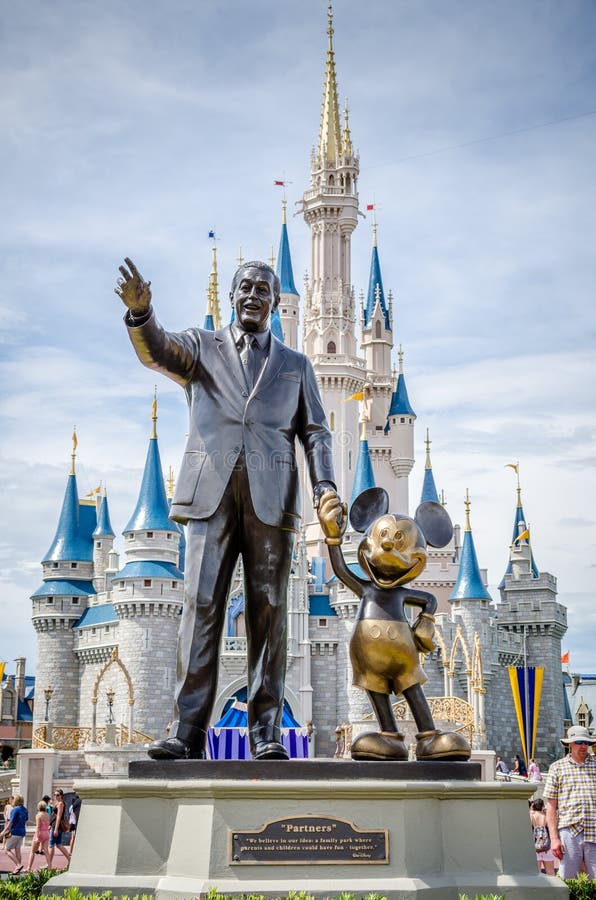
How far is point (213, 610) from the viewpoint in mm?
5289

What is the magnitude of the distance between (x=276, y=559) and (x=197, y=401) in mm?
850

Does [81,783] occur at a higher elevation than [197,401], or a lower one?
lower

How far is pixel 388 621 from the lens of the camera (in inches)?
216

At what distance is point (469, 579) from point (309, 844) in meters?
35.2

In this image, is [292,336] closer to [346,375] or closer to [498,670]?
[346,375]

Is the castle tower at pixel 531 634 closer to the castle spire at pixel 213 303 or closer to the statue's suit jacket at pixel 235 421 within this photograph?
the castle spire at pixel 213 303

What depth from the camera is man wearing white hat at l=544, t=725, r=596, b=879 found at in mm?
6262

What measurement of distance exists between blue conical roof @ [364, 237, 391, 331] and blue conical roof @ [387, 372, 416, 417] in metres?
3.32

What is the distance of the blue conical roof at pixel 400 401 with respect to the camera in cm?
5381

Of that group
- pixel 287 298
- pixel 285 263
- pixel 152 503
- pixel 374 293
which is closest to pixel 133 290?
pixel 152 503

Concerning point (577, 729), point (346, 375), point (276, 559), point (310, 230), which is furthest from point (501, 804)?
point (310, 230)

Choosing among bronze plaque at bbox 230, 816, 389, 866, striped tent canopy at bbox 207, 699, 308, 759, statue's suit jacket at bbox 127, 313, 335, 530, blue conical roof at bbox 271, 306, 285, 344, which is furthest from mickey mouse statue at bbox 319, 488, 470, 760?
blue conical roof at bbox 271, 306, 285, 344

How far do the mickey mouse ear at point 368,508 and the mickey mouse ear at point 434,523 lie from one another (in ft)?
0.84

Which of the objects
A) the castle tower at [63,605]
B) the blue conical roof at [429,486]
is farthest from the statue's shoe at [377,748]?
the blue conical roof at [429,486]
